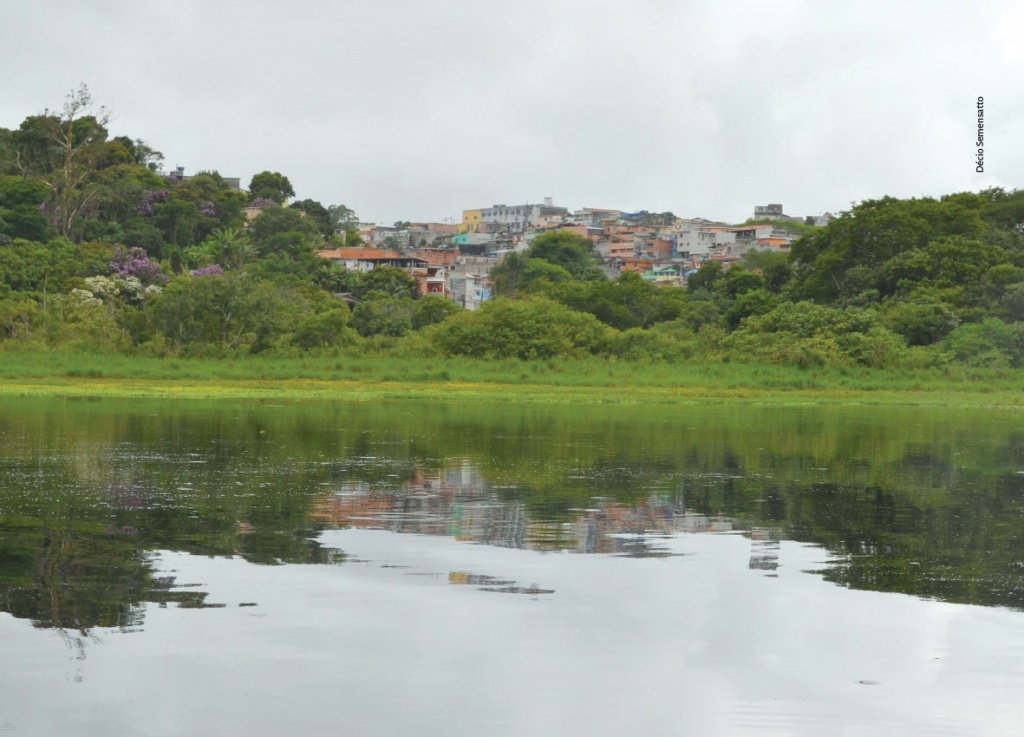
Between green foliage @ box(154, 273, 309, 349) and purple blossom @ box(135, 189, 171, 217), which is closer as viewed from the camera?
green foliage @ box(154, 273, 309, 349)

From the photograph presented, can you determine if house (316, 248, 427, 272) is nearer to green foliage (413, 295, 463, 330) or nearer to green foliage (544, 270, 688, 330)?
green foliage (544, 270, 688, 330)

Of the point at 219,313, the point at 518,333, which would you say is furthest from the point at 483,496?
the point at 219,313

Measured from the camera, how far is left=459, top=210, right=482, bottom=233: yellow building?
16850 cm

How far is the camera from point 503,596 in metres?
9.24

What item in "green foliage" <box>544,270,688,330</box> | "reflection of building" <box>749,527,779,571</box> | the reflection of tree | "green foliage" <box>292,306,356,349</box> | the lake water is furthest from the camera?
"green foliage" <box>544,270,688,330</box>

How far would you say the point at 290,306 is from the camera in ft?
180

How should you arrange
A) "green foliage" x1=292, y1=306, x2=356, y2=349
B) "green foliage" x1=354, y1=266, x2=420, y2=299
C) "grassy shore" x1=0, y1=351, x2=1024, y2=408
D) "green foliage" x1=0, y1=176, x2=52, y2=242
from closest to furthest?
"grassy shore" x1=0, y1=351, x2=1024, y2=408, "green foliage" x1=292, y1=306, x2=356, y2=349, "green foliage" x1=0, y1=176, x2=52, y2=242, "green foliage" x1=354, y1=266, x2=420, y2=299

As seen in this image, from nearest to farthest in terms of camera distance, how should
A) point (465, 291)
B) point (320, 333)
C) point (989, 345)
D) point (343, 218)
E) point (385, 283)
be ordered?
point (989, 345) < point (320, 333) < point (385, 283) < point (465, 291) < point (343, 218)

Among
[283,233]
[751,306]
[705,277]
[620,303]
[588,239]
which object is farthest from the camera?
[588,239]

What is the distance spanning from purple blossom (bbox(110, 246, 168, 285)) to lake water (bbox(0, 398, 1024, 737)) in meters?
48.8

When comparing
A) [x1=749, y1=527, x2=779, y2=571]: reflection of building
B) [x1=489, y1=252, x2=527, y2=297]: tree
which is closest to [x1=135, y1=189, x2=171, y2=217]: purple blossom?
[x1=489, y1=252, x2=527, y2=297]: tree

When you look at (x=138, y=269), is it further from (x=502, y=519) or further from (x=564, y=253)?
(x=502, y=519)

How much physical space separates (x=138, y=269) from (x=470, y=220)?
11071 centimetres

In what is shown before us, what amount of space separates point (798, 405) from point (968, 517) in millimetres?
22518
